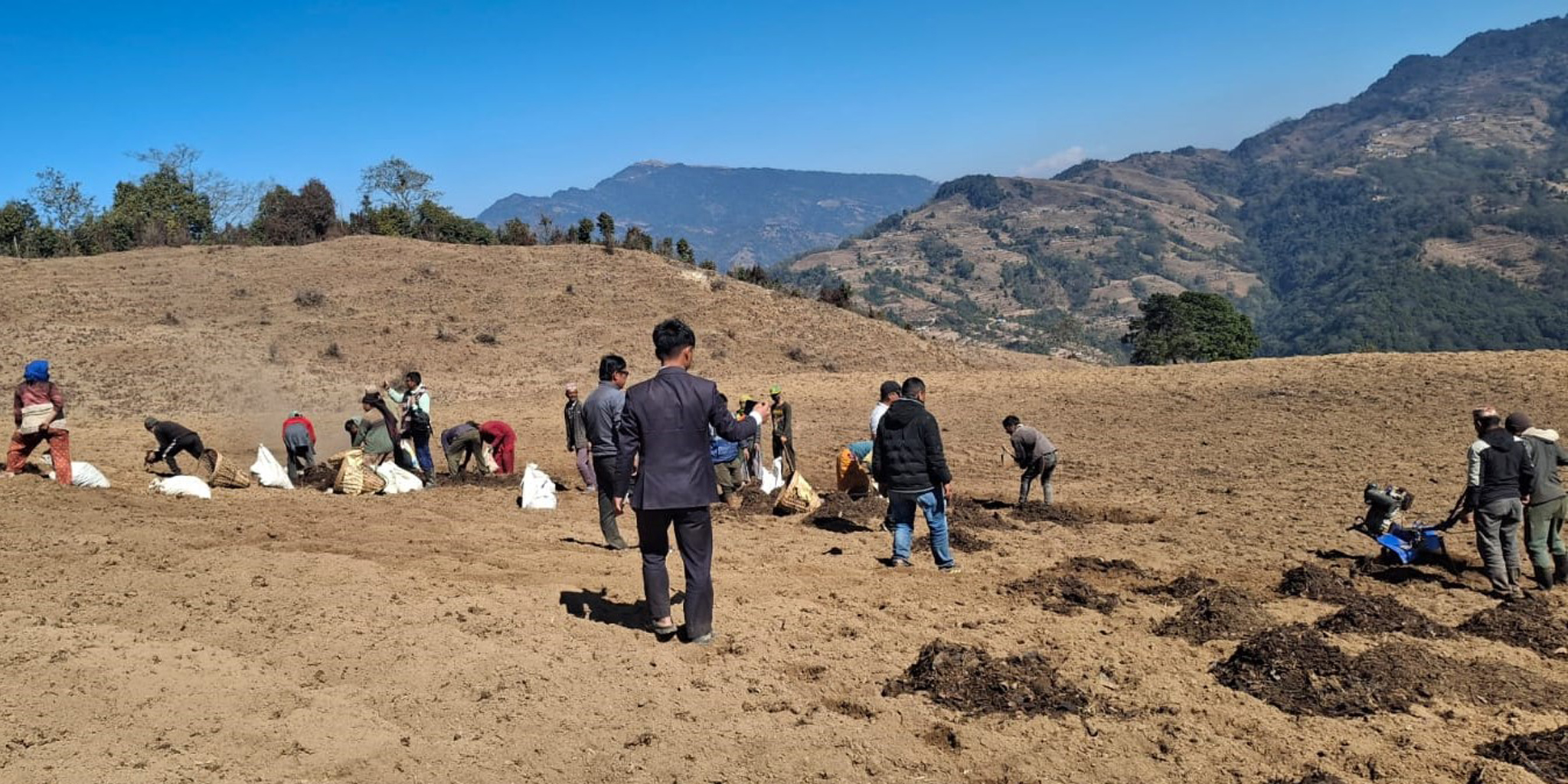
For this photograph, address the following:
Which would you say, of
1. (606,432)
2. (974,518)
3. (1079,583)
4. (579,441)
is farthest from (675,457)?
(974,518)

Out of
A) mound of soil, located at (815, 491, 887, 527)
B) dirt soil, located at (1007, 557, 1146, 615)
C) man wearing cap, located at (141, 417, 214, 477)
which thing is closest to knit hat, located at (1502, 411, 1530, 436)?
dirt soil, located at (1007, 557, 1146, 615)

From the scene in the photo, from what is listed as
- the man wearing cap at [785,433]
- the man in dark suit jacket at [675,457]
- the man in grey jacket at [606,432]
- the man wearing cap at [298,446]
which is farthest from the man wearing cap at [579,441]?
the man in dark suit jacket at [675,457]

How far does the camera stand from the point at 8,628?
5.05 meters

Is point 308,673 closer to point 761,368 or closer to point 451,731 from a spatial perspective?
point 451,731

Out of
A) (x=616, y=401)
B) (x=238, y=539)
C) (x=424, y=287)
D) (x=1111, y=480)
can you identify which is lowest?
(x=1111, y=480)

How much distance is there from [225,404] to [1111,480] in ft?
70.0

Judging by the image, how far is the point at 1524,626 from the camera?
629cm

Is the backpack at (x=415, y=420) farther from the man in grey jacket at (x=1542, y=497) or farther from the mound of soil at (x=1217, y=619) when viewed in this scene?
the man in grey jacket at (x=1542, y=497)

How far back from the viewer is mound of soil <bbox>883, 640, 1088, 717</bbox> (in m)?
4.87

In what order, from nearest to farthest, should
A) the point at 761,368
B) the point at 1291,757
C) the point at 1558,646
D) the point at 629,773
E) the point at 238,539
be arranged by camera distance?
the point at 629,773 → the point at 1291,757 → the point at 1558,646 → the point at 238,539 → the point at 761,368

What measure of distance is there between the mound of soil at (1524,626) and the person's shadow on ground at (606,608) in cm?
551

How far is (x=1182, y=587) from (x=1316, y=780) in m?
3.29

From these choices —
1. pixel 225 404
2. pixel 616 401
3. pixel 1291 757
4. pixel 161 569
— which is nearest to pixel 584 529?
pixel 616 401

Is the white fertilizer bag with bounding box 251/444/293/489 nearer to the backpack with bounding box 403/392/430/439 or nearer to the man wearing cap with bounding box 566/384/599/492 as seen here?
the backpack with bounding box 403/392/430/439
